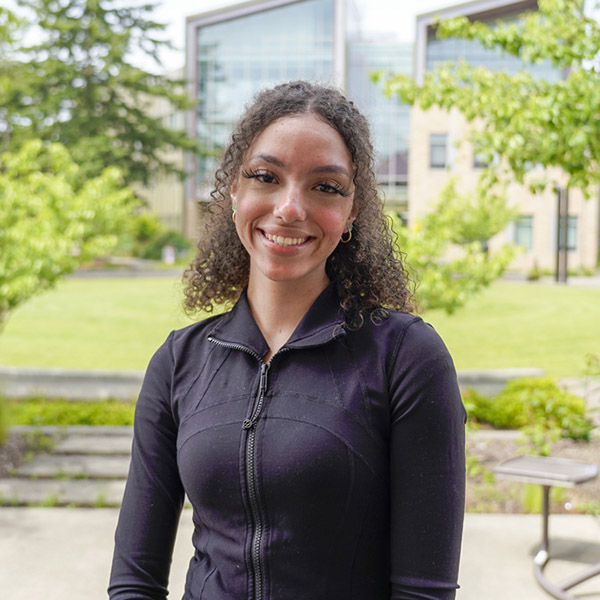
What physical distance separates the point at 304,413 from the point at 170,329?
62.4 ft

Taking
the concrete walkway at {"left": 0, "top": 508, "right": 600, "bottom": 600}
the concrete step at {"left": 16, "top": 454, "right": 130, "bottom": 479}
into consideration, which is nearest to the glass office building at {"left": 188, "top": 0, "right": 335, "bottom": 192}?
the concrete step at {"left": 16, "top": 454, "right": 130, "bottom": 479}

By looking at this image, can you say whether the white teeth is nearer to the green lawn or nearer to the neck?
the neck

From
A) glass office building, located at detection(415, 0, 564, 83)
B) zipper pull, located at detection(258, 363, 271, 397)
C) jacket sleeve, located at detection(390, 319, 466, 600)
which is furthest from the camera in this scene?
glass office building, located at detection(415, 0, 564, 83)

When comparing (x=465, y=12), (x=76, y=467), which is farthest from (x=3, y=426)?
(x=465, y=12)

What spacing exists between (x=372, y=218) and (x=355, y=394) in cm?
46

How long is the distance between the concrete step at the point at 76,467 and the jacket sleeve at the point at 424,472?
18.0ft

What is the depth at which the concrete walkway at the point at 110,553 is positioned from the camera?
14.7 feet

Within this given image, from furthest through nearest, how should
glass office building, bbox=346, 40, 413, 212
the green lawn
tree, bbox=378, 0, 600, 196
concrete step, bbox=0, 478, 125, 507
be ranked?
glass office building, bbox=346, 40, 413, 212, the green lawn, concrete step, bbox=0, 478, 125, 507, tree, bbox=378, 0, 600, 196

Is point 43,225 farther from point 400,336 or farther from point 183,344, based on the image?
point 400,336

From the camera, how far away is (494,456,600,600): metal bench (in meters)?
4.33

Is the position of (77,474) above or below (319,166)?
below

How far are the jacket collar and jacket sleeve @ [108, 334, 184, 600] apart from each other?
14cm

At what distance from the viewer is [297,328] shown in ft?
5.05

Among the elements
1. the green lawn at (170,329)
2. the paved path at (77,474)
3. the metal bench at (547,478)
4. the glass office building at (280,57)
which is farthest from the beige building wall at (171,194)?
the metal bench at (547,478)
